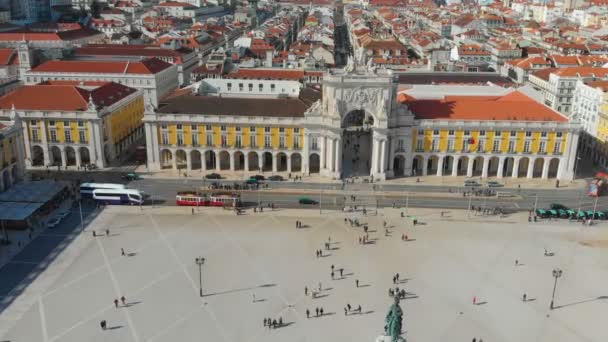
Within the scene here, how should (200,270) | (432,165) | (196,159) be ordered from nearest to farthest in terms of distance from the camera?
(200,270)
(432,165)
(196,159)

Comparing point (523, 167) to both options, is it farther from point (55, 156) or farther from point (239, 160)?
point (55, 156)

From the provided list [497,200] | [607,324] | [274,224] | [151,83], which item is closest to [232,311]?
[274,224]

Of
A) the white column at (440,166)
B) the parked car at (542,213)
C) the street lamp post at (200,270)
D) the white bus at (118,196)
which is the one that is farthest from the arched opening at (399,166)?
the street lamp post at (200,270)

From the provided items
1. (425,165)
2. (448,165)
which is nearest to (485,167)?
(448,165)

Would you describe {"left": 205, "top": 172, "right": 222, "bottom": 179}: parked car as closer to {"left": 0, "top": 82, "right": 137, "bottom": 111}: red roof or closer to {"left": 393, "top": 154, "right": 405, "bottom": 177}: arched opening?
{"left": 0, "top": 82, "right": 137, "bottom": 111}: red roof

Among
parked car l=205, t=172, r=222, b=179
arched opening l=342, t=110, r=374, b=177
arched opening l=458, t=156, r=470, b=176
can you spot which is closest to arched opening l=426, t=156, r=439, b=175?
arched opening l=458, t=156, r=470, b=176

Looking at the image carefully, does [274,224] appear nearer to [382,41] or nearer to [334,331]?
[334,331]
